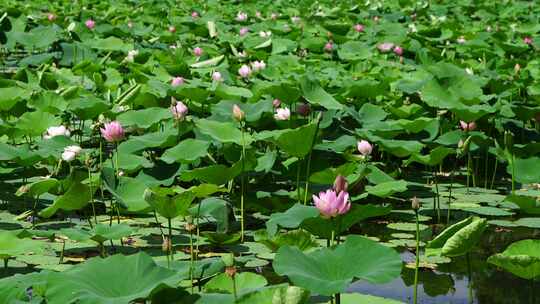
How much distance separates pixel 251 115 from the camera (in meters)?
3.29

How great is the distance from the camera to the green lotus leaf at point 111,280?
1610mm

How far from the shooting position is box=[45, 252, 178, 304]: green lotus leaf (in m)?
1.61

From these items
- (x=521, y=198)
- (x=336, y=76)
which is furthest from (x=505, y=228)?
(x=336, y=76)

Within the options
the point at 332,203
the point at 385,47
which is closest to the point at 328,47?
the point at 385,47

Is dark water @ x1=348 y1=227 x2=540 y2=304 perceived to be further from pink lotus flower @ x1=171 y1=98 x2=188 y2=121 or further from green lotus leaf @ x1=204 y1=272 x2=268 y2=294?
pink lotus flower @ x1=171 y1=98 x2=188 y2=121

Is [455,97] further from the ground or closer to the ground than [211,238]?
further from the ground

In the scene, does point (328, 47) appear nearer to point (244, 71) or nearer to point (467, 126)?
point (244, 71)

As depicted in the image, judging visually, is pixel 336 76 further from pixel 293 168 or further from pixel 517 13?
pixel 517 13

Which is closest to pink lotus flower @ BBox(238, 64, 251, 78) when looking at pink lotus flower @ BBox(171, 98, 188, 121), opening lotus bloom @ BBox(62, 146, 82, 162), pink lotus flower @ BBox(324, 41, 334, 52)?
pink lotus flower @ BBox(171, 98, 188, 121)

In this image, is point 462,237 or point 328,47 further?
point 328,47

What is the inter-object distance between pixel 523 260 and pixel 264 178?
1.50m

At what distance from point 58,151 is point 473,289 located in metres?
1.51

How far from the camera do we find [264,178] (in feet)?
10.5

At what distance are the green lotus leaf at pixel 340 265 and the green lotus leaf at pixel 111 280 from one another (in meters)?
0.22
